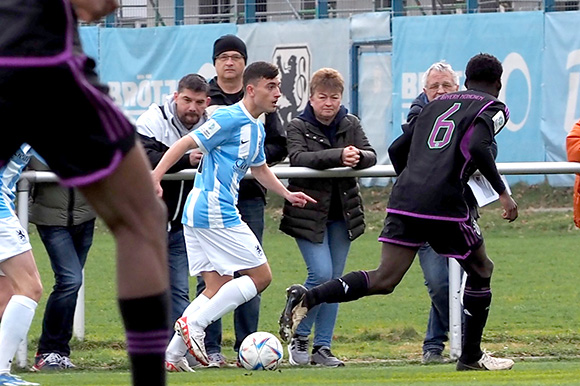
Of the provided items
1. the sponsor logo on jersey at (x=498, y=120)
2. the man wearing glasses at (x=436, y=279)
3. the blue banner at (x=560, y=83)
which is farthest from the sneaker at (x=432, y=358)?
the blue banner at (x=560, y=83)

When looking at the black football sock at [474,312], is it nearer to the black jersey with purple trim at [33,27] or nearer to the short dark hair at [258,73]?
the short dark hair at [258,73]

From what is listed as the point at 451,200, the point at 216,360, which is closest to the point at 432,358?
the point at 216,360

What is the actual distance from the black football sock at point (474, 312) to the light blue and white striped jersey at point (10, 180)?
278cm

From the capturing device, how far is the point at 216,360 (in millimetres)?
7820

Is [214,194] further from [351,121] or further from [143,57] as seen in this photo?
[143,57]

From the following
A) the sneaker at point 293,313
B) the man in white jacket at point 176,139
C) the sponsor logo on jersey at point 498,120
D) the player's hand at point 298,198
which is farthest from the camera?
the man in white jacket at point 176,139

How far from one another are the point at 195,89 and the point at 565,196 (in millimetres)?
13090

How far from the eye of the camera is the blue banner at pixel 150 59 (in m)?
22.0

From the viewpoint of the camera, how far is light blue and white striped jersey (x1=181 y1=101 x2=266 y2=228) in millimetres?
7258

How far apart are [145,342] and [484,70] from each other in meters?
4.45

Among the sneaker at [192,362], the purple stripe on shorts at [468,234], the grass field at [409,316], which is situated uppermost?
the purple stripe on shorts at [468,234]

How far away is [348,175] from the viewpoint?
7996mm

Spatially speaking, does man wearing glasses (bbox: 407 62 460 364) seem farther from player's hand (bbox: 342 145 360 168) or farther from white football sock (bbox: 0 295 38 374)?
white football sock (bbox: 0 295 38 374)

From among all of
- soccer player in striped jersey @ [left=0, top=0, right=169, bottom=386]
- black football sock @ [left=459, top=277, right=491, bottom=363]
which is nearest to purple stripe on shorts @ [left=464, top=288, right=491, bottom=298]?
black football sock @ [left=459, top=277, right=491, bottom=363]
